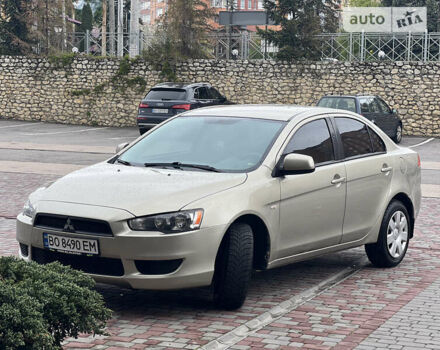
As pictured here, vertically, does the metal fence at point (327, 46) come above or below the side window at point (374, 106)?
above

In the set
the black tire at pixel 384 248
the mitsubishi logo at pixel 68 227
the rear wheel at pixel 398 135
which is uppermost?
the mitsubishi logo at pixel 68 227

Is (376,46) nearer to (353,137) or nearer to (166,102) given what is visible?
(166,102)

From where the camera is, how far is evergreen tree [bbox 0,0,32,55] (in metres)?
39.2

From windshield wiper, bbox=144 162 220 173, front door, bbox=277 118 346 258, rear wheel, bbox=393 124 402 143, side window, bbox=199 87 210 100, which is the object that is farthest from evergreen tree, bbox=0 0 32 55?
windshield wiper, bbox=144 162 220 173

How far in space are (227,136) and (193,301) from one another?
1.49 metres

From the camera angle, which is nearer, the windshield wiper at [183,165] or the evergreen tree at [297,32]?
the windshield wiper at [183,165]

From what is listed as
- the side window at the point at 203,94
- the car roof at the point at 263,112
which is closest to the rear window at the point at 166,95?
the side window at the point at 203,94

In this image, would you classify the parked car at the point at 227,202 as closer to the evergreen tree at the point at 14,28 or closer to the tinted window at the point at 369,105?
the tinted window at the point at 369,105

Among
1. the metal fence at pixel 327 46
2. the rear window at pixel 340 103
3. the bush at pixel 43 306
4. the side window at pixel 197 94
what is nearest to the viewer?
the bush at pixel 43 306

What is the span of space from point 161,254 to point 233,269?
1.96ft

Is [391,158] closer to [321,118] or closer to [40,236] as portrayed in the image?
[321,118]

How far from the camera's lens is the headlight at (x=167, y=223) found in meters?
6.77

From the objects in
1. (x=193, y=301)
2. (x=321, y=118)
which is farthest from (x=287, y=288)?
(x=321, y=118)

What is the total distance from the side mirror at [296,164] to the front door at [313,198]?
9cm
